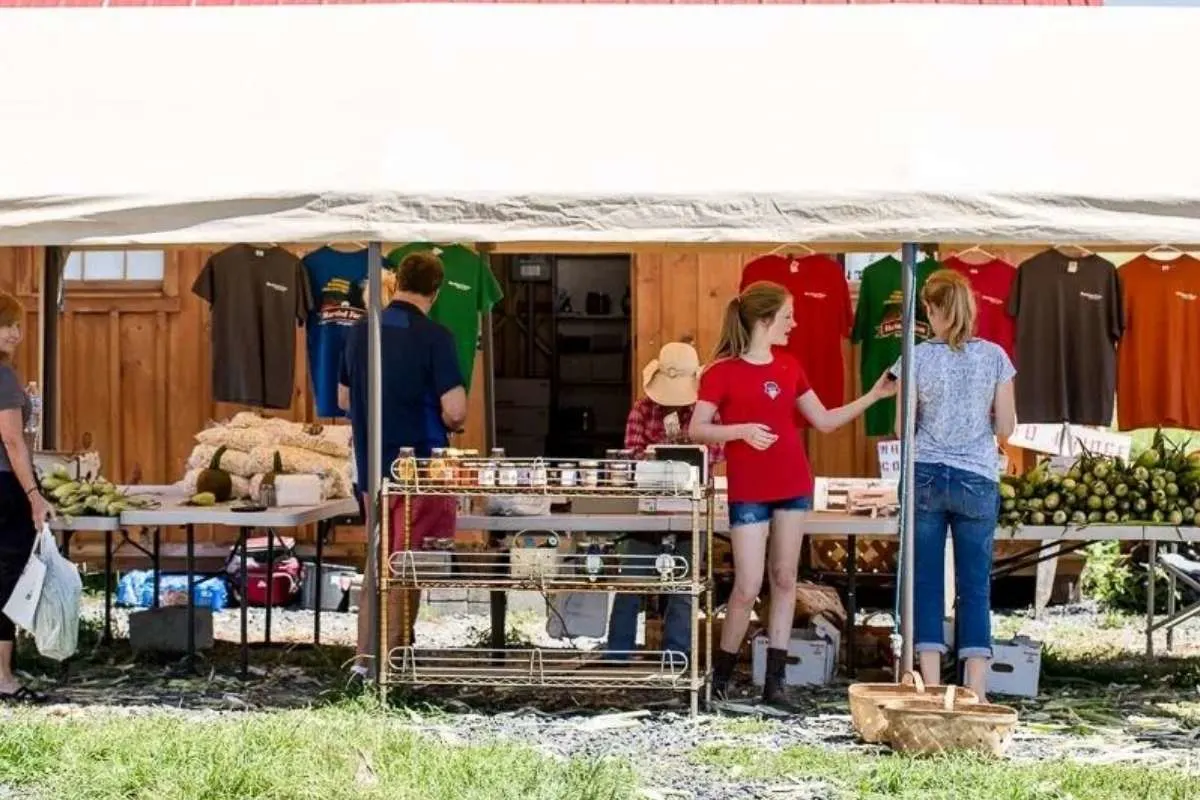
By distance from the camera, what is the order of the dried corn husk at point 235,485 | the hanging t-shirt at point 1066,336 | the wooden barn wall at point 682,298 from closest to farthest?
the dried corn husk at point 235,485 → the hanging t-shirt at point 1066,336 → the wooden barn wall at point 682,298

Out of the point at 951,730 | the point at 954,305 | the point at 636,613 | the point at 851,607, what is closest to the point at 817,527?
the point at 851,607

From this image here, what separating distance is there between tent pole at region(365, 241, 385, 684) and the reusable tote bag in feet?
4.64

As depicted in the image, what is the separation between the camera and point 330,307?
10.3 m

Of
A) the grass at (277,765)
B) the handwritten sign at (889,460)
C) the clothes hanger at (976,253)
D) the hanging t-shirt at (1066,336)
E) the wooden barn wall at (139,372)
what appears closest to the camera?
the grass at (277,765)

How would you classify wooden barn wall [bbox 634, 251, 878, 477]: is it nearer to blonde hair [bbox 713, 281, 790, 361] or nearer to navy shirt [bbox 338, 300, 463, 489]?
navy shirt [bbox 338, 300, 463, 489]

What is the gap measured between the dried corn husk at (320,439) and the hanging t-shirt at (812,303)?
93.4 inches

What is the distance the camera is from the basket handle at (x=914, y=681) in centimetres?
735

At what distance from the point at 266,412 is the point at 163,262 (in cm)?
129

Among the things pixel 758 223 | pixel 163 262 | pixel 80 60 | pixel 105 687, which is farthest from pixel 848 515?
pixel 163 262

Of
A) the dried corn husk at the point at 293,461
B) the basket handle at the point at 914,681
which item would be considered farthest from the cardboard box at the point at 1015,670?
the dried corn husk at the point at 293,461

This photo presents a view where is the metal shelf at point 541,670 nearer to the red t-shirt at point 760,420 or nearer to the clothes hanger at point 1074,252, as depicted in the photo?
the red t-shirt at point 760,420

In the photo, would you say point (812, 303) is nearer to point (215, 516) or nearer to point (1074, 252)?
point (1074, 252)

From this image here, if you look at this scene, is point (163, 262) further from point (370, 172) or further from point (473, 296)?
point (370, 172)

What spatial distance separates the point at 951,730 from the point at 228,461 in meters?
4.11
